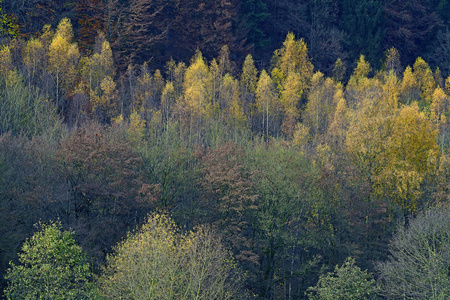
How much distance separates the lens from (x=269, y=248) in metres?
37.4

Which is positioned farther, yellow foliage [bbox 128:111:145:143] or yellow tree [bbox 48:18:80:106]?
yellow tree [bbox 48:18:80:106]

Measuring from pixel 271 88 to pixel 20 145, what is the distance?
40.9 m

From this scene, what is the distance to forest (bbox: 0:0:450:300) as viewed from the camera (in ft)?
92.0

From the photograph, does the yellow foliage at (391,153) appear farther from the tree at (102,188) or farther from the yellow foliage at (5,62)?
the yellow foliage at (5,62)

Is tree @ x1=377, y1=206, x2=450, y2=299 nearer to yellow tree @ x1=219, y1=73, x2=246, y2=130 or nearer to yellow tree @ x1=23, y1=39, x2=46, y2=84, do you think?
yellow tree @ x1=219, y1=73, x2=246, y2=130

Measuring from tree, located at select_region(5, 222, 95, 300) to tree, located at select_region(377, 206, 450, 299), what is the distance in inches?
611

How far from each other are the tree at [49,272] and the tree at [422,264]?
50.9 ft

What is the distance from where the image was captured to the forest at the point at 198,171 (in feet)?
92.0

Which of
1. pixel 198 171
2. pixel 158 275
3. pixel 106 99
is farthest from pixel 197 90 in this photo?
pixel 158 275

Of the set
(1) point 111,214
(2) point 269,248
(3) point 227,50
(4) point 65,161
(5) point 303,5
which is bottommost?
(2) point 269,248

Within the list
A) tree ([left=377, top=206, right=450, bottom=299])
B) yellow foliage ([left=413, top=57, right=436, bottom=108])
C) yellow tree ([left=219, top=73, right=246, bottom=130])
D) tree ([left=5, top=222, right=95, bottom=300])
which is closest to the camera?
tree ([left=5, top=222, right=95, bottom=300])

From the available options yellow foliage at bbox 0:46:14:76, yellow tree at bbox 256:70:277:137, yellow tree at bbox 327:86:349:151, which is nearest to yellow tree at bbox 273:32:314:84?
yellow tree at bbox 256:70:277:137

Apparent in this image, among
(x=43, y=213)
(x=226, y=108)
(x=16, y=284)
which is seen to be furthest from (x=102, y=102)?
(x=16, y=284)

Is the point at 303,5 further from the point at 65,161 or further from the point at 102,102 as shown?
the point at 65,161
